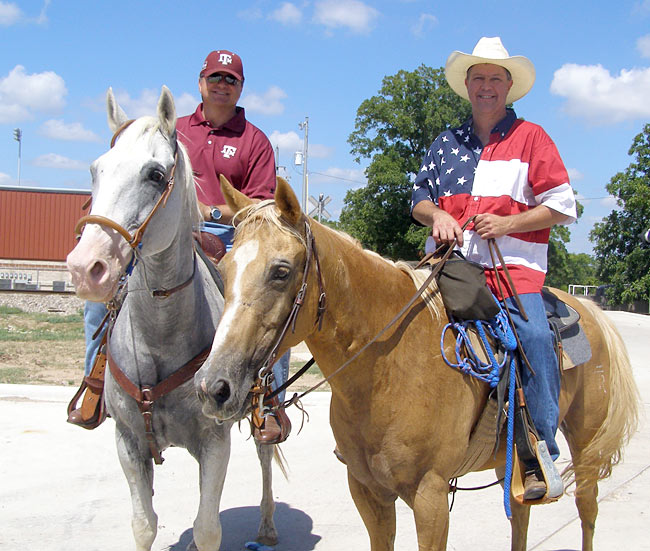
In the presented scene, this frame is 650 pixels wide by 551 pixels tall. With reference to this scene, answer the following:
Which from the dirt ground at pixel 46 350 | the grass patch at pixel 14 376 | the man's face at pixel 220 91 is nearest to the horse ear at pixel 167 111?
the man's face at pixel 220 91

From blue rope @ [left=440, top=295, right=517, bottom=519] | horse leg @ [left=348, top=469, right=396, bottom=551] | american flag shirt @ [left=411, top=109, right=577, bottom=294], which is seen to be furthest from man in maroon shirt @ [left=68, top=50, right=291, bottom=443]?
horse leg @ [left=348, top=469, right=396, bottom=551]

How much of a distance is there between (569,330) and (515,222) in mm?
813

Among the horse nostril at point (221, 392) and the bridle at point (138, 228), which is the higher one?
the bridle at point (138, 228)

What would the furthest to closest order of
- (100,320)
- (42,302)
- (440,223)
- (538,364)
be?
(42,302) → (100,320) → (440,223) → (538,364)

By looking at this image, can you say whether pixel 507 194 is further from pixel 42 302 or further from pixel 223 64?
pixel 42 302

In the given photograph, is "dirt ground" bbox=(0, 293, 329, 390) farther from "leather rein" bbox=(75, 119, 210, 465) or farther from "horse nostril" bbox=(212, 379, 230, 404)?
"horse nostril" bbox=(212, 379, 230, 404)

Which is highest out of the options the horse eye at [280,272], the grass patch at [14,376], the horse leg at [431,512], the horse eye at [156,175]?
the horse eye at [156,175]

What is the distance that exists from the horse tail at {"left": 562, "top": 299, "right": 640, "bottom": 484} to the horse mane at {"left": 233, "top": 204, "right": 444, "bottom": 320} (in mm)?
1498

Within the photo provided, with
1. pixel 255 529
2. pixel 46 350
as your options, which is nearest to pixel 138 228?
pixel 255 529

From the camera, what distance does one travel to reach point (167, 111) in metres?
3.16

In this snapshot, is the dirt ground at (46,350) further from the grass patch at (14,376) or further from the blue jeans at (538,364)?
the blue jeans at (538,364)

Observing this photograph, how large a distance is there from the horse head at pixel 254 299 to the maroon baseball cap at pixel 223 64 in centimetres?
194

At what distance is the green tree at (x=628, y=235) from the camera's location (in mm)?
34031

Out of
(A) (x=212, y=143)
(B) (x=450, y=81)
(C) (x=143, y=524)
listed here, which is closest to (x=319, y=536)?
(C) (x=143, y=524)
